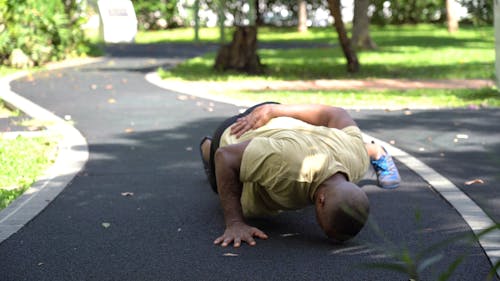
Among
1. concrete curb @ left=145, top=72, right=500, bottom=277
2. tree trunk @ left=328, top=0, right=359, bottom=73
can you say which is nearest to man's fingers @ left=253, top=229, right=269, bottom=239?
concrete curb @ left=145, top=72, right=500, bottom=277

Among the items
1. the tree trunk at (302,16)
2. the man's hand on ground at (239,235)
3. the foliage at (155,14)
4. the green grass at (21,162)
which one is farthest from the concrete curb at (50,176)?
the tree trunk at (302,16)

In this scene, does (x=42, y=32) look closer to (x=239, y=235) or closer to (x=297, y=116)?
(x=297, y=116)

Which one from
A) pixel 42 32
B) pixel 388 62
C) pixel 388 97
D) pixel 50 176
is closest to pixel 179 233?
pixel 50 176

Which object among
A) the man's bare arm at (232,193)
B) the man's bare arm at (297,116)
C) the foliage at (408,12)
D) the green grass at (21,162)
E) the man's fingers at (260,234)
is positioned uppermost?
the man's bare arm at (297,116)

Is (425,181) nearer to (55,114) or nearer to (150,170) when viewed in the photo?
(150,170)

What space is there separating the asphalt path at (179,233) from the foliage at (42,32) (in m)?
11.0

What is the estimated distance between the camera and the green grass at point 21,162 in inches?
265

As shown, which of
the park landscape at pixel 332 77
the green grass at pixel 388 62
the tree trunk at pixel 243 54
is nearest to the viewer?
the park landscape at pixel 332 77

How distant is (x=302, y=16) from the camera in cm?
3953

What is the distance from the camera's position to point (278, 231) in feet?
17.4

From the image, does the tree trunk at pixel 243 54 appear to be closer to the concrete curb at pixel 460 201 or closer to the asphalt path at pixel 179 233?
the asphalt path at pixel 179 233

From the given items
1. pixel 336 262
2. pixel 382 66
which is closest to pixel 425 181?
pixel 336 262

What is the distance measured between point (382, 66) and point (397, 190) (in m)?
13.2

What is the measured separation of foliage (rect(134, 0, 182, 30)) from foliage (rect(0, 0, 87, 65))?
15.0 meters
